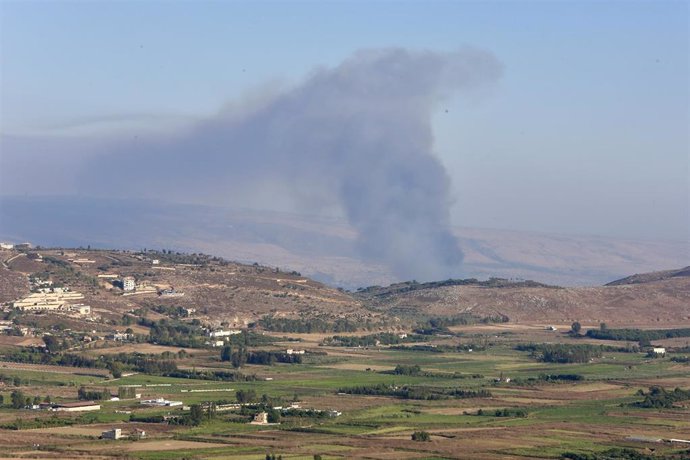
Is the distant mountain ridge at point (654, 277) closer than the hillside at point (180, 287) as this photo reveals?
No

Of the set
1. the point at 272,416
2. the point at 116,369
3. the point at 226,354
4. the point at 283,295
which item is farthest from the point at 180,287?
the point at 272,416

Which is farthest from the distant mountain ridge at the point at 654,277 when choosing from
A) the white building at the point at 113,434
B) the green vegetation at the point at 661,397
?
the white building at the point at 113,434

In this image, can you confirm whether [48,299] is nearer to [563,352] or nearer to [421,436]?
[563,352]

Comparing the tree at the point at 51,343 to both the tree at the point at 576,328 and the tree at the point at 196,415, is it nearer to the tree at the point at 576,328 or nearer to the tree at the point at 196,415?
the tree at the point at 196,415

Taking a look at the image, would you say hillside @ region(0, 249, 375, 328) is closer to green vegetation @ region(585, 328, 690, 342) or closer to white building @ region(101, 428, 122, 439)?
green vegetation @ region(585, 328, 690, 342)

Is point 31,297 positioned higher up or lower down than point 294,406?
higher up

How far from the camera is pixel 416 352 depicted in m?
122

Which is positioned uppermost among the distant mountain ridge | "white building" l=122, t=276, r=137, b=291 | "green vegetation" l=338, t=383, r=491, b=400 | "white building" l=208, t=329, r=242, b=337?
the distant mountain ridge

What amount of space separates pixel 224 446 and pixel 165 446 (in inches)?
104

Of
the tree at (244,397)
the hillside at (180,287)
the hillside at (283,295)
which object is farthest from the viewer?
the hillside at (283,295)

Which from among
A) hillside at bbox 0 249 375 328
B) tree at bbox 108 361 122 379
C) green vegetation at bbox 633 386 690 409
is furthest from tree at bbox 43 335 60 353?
green vegetation at bbox 633 386 690 409

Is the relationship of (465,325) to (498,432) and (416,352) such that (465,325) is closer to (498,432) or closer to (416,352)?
(416,352)

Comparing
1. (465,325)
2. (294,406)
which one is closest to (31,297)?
(465,325)

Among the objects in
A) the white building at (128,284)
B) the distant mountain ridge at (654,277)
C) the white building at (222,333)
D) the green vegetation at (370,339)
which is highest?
the distant mountain ridge at (654,277)
